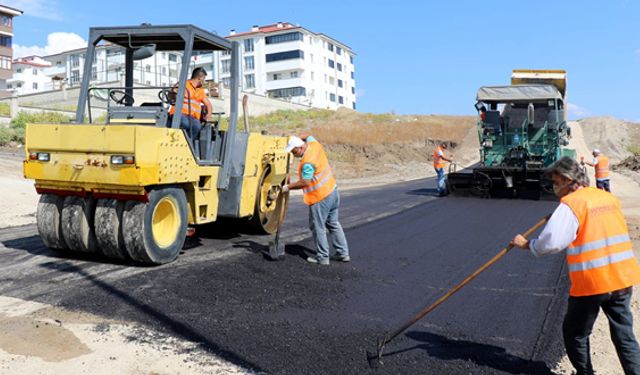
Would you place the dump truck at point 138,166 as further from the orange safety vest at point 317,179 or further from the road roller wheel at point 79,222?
the orange safety vest at point 317,179

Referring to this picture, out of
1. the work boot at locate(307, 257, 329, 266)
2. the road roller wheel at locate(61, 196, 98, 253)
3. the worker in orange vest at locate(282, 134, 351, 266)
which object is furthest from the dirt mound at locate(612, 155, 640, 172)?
the road roller wheel at locate(61, 196, 98, 253)

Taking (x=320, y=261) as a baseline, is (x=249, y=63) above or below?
above

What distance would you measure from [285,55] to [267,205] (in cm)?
5980

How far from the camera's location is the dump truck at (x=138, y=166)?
5531 millimetres

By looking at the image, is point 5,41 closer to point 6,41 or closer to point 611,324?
point 6,41

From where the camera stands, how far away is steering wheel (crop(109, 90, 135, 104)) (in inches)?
263

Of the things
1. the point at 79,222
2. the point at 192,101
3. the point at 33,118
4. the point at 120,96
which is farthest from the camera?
the point at 33,118

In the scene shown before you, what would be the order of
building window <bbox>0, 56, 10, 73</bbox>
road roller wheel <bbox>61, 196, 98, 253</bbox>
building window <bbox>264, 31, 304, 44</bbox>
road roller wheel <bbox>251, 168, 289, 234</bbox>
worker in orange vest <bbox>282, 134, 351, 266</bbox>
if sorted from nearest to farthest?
road roller wheel <bbox>61, 196, 98, 253</bbox>, worker in orange vest <bbox>282, 134, 351, 266</bbox>, road roller wheel <bbox>251, 168, 289, 234</bbox>, building window <bbox>0, 56, 10, 73</bbox>, building window <bbox>264, 31, 304, 44</bbox>

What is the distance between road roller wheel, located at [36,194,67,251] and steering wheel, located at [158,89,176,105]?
5.02 ft

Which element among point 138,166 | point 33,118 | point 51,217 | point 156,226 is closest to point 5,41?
point 33,118

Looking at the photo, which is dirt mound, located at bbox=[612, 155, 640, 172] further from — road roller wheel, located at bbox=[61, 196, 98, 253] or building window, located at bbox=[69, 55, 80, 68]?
building window, located at bbox=[69, 55, 80, 68]

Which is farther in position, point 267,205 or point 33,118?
point 33,118

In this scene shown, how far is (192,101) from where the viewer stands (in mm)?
6453

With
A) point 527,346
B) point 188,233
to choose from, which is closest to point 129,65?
point 188,233
